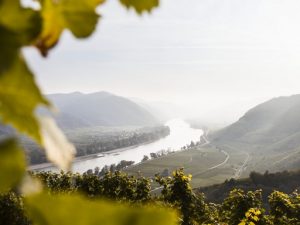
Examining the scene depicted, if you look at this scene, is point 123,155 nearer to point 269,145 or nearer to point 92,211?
point 269,145

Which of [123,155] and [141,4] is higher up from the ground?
[141,4]

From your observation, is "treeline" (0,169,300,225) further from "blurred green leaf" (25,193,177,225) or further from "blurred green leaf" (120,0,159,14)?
"blurred green leaf" (25,193,177,225)

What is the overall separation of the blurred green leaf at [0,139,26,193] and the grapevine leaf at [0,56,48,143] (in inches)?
2.5

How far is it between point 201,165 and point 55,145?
13686 centimetres

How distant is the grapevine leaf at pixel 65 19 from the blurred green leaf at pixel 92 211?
22 centimetres

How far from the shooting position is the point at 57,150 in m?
0.34

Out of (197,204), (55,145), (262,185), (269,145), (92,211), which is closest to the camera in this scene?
(92,211)

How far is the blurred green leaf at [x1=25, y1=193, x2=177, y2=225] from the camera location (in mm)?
242

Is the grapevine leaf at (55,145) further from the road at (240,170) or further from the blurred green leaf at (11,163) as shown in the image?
the road at (240,170)

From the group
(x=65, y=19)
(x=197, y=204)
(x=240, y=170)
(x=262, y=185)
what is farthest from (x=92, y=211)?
(x=240, y=170)

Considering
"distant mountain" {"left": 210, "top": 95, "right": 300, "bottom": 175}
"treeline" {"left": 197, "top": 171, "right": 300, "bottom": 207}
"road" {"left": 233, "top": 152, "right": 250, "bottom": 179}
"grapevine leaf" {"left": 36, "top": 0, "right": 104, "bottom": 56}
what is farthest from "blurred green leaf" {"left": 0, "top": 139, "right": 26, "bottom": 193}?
"distant mountain" {"left": 210, "top": 95, "right": 300, "bottom": 175}

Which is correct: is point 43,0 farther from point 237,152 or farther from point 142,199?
point 237,152

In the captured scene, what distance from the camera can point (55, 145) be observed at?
35 cm

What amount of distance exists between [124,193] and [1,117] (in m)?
30.9
